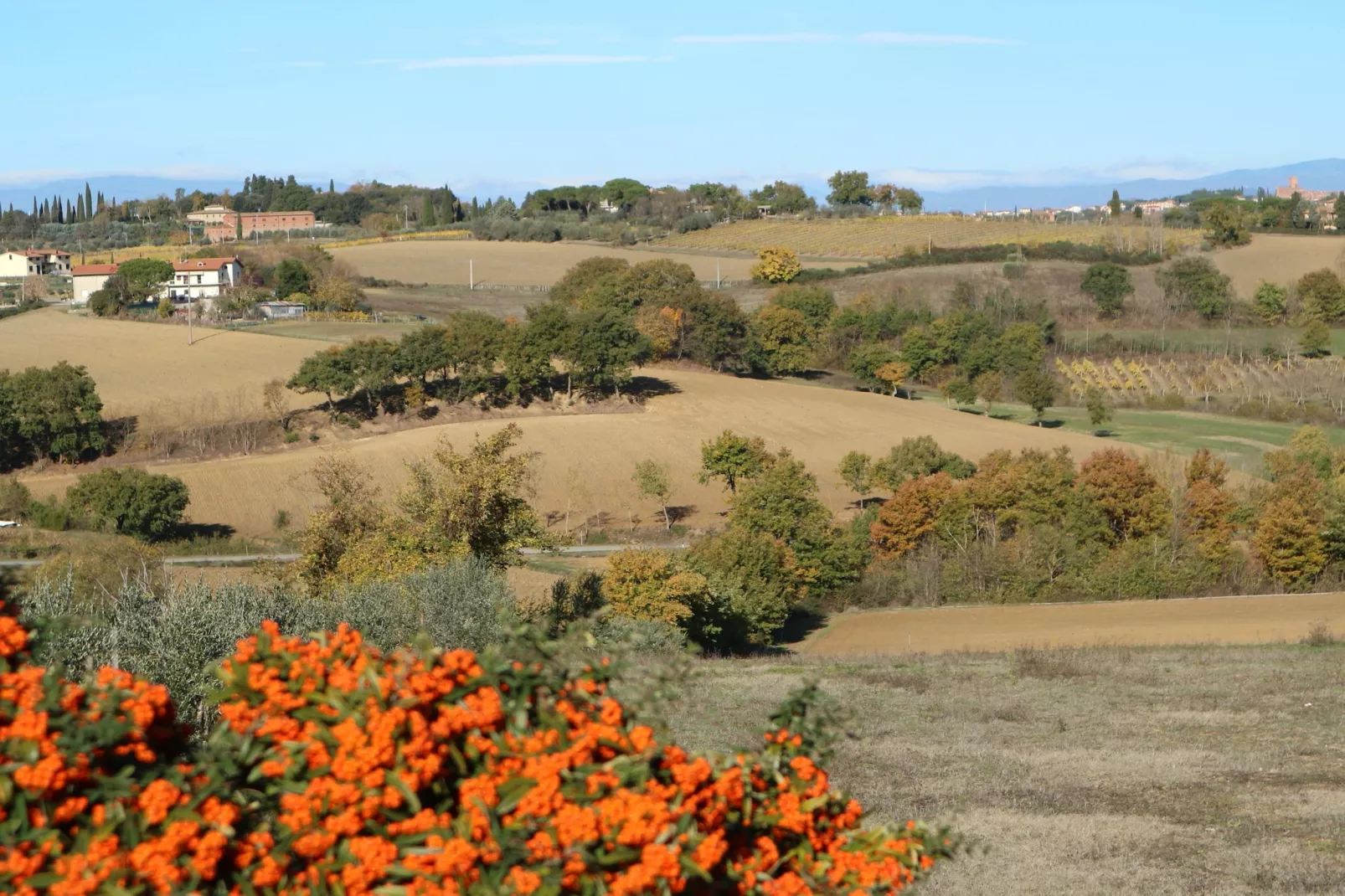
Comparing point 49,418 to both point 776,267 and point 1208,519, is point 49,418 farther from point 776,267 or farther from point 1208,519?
point 776,267

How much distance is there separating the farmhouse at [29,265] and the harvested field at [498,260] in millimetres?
27082

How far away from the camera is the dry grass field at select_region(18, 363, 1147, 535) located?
195 ft

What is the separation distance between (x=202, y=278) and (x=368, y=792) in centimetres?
11761

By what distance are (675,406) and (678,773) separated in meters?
74.1

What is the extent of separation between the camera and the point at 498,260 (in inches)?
5472

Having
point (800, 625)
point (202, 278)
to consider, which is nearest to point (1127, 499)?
point (800, 625)

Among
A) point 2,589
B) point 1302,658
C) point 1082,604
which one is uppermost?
point 2,589

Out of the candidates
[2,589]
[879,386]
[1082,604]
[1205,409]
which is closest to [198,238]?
[879,386]

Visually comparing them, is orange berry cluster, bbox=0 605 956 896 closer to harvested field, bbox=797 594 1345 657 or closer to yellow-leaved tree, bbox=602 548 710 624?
yellow-leaved tree, bbox=602 548 710 624

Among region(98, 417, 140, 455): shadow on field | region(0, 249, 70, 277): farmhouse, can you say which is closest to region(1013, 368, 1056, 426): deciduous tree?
region(98, 417, 140, 455): shadow on field

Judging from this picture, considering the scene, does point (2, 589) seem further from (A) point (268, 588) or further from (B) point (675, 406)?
(B) point (675, 406)

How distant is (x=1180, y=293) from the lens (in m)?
117

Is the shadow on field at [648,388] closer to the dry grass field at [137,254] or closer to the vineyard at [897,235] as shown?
the vineyard at [897,235]

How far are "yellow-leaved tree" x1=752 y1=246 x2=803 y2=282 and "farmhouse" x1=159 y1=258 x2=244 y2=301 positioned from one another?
4449 cm
